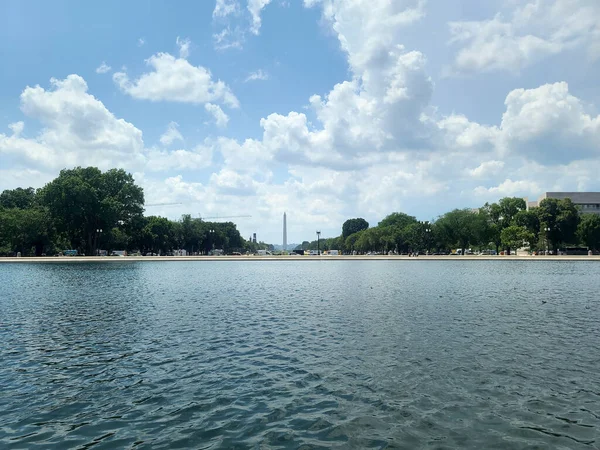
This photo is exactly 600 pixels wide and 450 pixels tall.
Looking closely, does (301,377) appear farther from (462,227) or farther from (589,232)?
(589,232)

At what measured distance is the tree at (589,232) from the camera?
107338 mm

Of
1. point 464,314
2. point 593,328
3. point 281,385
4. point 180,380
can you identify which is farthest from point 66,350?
point 593,328

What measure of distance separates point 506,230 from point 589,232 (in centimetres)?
2281

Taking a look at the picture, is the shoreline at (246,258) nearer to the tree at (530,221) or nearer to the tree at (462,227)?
the tree at (530,221)

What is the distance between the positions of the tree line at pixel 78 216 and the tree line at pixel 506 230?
4967 centimetres

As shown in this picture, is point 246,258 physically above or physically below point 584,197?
below

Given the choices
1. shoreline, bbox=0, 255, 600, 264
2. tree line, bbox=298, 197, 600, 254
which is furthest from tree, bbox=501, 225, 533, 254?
shoreline, bbox=0, 255, 600, 264

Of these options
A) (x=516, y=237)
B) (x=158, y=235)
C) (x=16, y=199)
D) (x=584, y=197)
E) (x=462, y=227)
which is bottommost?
(x=516, y=237)

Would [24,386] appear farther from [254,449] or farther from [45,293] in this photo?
[45,293]

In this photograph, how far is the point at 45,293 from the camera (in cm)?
2891

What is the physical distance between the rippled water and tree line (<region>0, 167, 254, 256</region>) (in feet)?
250

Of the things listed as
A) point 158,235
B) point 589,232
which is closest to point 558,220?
point 589,232

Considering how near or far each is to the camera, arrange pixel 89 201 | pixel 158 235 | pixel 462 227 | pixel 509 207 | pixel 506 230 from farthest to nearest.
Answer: pixel 158 235, pixel 509 207, pixel 462 227, pixel 506 230, pixel 89 201

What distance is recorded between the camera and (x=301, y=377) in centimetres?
1112
